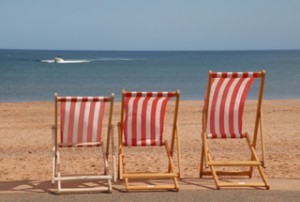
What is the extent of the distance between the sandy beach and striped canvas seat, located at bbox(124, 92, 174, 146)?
105 cm

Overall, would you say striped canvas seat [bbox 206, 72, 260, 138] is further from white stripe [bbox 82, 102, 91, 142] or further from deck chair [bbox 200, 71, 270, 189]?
white stripe [bbox 82, 102, 91, 142]

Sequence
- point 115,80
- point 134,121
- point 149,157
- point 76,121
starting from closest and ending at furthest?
point 76,121
point 134,121
point 149,157
point 115,80

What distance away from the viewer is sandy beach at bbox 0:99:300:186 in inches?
321

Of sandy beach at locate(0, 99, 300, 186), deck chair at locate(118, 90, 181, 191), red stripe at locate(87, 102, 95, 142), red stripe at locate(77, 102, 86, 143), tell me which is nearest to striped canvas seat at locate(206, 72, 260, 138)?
deck chair at locate(118, 90, 181, 191)

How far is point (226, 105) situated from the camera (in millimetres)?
6312

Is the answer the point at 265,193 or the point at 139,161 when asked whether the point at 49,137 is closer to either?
the point at 139,161

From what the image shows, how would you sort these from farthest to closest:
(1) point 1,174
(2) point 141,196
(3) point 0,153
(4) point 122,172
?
1. (3) point 0,153
2. (1) point 1,174
3. (4) point 122,172
4. (2) point 141,196

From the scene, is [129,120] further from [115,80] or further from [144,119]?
[115,80]

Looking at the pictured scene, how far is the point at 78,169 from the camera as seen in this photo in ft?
27.4

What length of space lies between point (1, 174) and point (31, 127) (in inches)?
208

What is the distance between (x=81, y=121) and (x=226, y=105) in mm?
1525

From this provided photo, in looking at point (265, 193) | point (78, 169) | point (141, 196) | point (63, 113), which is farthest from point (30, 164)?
point (265, 193)

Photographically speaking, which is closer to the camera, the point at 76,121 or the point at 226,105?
the point at 76,121

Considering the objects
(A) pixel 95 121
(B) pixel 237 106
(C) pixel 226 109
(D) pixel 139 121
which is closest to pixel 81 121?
(A) pixel 95 121
